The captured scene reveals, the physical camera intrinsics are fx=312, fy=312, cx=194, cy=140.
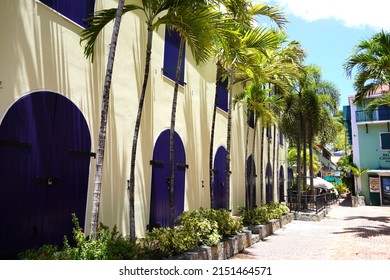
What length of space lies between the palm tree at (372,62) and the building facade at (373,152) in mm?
16315

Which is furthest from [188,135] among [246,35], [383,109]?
[383,109]

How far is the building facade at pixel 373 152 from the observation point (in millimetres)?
28047

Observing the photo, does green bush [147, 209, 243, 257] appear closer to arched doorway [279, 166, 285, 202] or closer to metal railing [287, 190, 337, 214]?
metal railing [287, 190, 337, 214]

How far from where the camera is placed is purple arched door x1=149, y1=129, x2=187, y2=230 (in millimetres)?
9133

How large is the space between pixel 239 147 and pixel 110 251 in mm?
11951

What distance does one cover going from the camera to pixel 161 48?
999 centimetres

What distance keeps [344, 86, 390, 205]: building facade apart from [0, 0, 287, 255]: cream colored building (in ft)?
83.1

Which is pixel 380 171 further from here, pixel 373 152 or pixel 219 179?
pixel 219 179

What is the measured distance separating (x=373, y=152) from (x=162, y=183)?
26.3 metres

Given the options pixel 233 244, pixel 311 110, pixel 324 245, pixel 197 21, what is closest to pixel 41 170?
pixel 197 21

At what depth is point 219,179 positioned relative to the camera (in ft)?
45.4

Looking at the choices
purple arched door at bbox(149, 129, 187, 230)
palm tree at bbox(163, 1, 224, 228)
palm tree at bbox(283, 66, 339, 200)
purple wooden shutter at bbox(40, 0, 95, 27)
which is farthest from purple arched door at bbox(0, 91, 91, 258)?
palm tree at bbox(283, 66, 339, 200)

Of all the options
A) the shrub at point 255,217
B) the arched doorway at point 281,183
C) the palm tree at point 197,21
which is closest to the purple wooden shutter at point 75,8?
the palm tree at point 197,21

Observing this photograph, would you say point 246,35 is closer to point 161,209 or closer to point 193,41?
point 193,41
